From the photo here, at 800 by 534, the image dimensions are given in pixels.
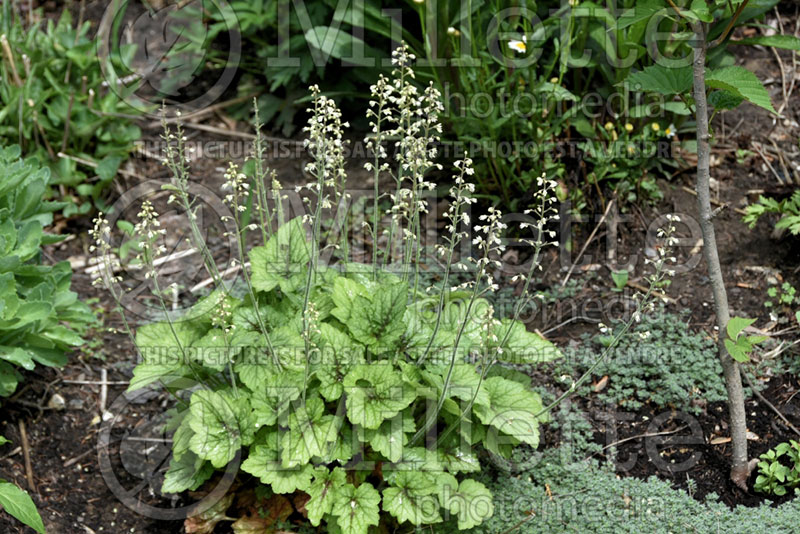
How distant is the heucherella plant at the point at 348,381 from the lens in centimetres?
281

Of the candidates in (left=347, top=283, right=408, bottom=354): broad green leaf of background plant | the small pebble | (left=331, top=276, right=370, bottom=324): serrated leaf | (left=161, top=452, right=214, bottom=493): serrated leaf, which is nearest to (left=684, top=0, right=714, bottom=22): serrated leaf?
(left=347, top=283, right=408, bottom=354): broad green leaf of background plant

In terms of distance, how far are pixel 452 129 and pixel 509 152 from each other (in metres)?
0.31

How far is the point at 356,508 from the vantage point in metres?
2.82

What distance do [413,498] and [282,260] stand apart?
3.34 feet

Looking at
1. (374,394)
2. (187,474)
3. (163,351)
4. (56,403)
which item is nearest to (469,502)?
(374,394)

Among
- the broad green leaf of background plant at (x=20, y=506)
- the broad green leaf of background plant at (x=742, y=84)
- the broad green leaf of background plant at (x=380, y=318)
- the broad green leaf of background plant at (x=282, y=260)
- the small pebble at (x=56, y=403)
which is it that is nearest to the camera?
the broad green leaf of background plant at (x=742, y=84)

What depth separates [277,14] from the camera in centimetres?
477

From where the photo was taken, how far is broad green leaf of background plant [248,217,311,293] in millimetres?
3152

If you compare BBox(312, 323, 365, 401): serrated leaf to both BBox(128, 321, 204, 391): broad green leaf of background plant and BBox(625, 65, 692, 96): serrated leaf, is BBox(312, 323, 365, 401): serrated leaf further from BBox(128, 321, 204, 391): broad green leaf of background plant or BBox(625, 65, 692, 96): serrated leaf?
BBox(625, 65, 692, 96): serrated leaf

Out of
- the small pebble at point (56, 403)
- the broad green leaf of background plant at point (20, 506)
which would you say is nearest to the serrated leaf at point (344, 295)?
the broad green leaf of background plant at point (20, 506)

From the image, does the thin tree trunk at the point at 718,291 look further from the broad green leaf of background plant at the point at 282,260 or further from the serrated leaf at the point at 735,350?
the broad green leaf of background plant at the point at 282,260

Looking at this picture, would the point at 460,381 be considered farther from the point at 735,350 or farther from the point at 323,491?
the point at 735,350

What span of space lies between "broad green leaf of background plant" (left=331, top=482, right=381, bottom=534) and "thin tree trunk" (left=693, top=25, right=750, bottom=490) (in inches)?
51.5

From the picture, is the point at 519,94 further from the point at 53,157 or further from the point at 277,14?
the point at 53,157
